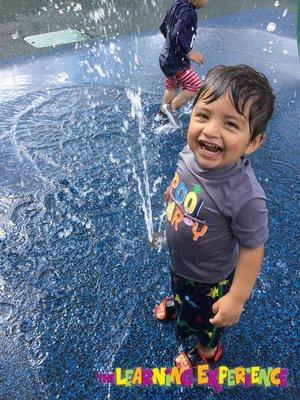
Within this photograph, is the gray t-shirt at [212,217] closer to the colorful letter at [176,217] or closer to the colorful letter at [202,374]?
the colorful letter at [176,217]

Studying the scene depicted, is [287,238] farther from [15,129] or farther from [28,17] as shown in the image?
[28,17]

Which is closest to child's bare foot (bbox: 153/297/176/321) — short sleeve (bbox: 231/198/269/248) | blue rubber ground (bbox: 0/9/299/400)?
blue rubber ground (bbox: 0/9/299/400)

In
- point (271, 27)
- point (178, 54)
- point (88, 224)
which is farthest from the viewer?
point (271, 27)

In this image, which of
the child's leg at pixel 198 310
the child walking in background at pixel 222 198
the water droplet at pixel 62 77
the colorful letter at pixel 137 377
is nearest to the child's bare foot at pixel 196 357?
the child's leg at pixel 198 310

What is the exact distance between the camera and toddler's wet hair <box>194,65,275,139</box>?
51.9 inches

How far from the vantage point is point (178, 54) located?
12.0 ft

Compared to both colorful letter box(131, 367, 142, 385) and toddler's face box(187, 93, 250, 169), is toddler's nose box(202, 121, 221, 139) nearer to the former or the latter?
toddler's face box(187, 93, 250, 169)

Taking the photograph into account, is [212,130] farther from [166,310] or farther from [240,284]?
[166,310]

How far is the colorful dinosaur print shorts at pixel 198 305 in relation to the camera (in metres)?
1.72

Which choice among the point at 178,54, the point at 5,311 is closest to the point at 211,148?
the point at 5,311

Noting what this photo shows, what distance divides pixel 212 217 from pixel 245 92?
468 mm

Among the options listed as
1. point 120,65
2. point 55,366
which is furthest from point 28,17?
point 55,366

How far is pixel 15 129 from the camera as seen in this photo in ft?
12.9

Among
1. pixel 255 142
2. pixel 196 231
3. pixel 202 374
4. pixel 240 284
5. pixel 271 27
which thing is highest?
pixel 255 142
